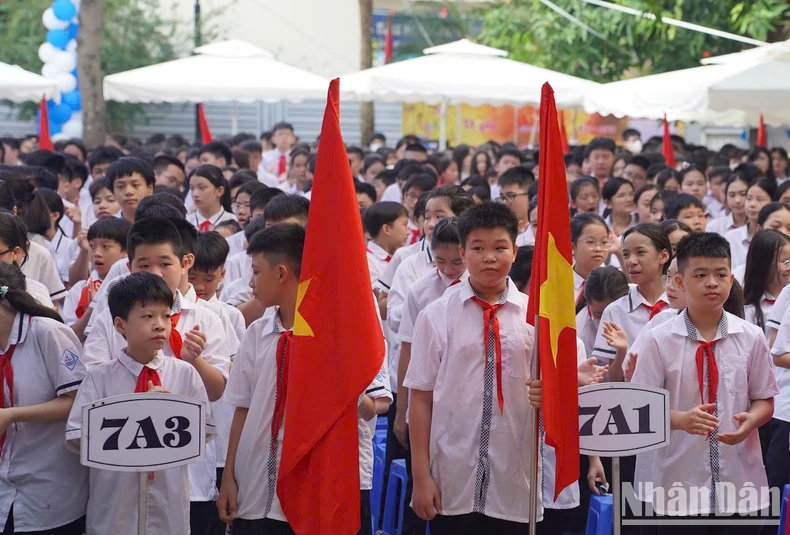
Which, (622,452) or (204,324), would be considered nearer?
(622,452)

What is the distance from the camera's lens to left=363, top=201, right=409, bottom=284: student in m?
7.78

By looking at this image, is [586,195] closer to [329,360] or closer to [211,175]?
[211,175]

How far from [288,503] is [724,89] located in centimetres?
723

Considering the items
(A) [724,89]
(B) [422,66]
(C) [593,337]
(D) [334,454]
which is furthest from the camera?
(B) [422,66]

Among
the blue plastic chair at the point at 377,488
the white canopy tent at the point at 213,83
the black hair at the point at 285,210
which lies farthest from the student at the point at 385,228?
the white canopy tent at the point at 213,83

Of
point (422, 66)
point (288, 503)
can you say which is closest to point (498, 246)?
point (288, 503)

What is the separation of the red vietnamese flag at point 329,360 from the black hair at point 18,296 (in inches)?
39.7

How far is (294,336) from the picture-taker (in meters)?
4.13

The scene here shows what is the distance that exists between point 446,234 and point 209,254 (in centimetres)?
115

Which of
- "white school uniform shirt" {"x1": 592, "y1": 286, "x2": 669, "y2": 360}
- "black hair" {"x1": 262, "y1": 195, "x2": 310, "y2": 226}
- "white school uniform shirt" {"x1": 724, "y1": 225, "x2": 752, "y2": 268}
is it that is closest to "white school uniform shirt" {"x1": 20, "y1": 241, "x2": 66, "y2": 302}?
"black hair" {"x1": 262, "y1": 195, "x2": 310, "y2": 226}

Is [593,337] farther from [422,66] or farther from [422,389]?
[422,66]

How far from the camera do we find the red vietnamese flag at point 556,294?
4.03 m

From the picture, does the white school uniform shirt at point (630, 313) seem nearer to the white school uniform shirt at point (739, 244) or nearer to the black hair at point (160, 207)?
the black hair at point (160, 207)

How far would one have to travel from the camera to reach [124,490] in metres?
4.39
